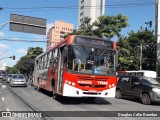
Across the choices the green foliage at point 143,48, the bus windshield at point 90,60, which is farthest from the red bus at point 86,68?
the green foliage at point 143,48

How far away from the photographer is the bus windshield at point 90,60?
1467 cm

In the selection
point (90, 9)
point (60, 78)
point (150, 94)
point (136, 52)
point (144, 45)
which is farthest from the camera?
point (90, 9)

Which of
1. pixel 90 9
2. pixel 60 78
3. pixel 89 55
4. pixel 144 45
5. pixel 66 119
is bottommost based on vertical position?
pixel 66 119

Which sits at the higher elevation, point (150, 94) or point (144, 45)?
point (144, 45)

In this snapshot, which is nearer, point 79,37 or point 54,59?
point 79,37

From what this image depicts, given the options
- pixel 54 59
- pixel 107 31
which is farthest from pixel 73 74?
pixel 107 31

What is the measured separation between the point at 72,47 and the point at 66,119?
201 inches

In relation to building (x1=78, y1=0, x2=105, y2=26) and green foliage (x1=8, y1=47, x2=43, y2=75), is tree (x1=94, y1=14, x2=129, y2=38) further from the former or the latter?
building (x1=78, y1=0, x2=105, y2=26)

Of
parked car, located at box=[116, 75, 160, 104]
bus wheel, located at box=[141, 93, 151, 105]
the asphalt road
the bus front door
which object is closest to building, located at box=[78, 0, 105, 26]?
parked car, located at box=[116, 75, 160, 104]

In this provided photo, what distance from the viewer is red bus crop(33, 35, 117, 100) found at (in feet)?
48.2

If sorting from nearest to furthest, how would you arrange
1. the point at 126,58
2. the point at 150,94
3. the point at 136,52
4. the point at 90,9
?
1. the point at 150,94
2. the point at 126,58
3. the point at 136,52
4. the point at 90,9

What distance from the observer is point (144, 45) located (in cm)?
5878

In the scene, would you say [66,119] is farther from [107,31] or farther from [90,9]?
[90,9]

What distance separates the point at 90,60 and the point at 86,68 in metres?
0.44
